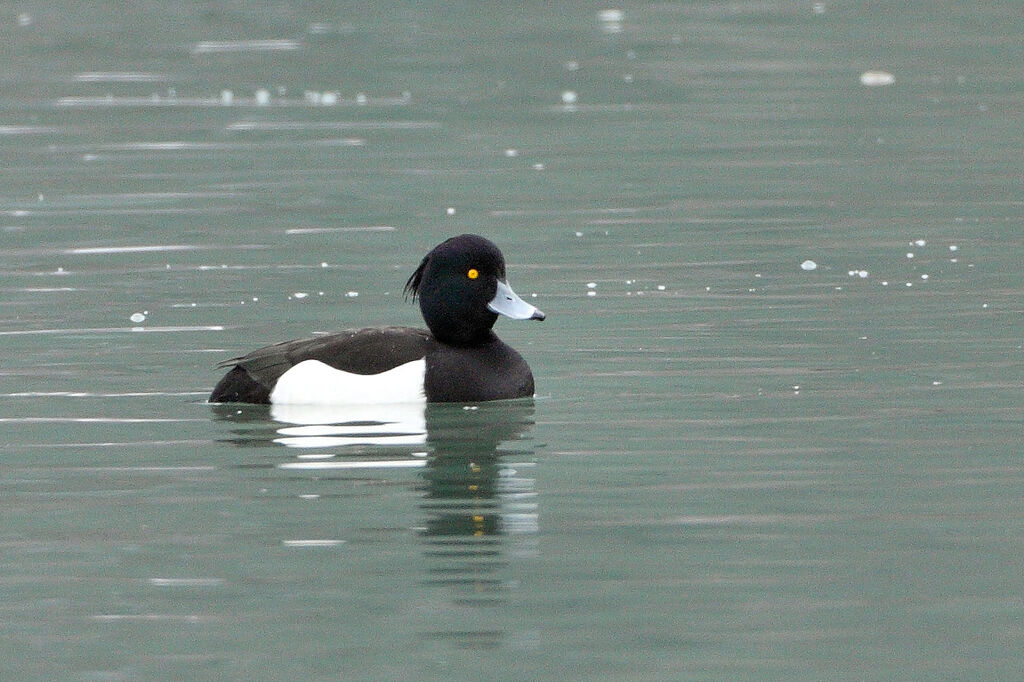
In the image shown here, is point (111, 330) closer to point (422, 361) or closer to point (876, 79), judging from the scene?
point (422, 361)

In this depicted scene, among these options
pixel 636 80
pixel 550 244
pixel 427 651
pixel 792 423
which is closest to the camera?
pixel 427 651

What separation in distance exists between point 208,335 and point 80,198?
6.52 metres

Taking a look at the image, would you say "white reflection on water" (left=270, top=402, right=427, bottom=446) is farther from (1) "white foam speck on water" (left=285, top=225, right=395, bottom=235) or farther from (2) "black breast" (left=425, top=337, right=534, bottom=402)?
(1) "white foam speck on water" (left=285, top=225, right=395, bottom=235)

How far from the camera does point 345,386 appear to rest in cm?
964

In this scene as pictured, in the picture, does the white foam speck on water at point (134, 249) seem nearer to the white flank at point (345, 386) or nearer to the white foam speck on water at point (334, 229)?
the white foam speck on water at point (334, 229)

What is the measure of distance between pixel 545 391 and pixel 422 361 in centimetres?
70

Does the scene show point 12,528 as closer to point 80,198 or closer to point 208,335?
point 208,335

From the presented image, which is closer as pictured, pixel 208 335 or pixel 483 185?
pixel 208 335

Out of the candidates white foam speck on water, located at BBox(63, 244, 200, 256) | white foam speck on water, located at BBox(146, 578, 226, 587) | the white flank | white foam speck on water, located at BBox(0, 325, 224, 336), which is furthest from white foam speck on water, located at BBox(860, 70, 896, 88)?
white foam speck on water, located at BBox(146, 578, 226, 587)

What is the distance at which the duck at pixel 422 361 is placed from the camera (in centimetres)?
965

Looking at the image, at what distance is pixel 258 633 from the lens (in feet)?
20.2

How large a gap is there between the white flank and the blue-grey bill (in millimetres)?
511

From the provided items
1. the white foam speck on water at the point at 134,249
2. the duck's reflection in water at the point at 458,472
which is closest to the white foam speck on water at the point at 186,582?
the duck's reflection in water at the point at 458,472

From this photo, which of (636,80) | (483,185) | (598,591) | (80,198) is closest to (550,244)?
(483,185)
